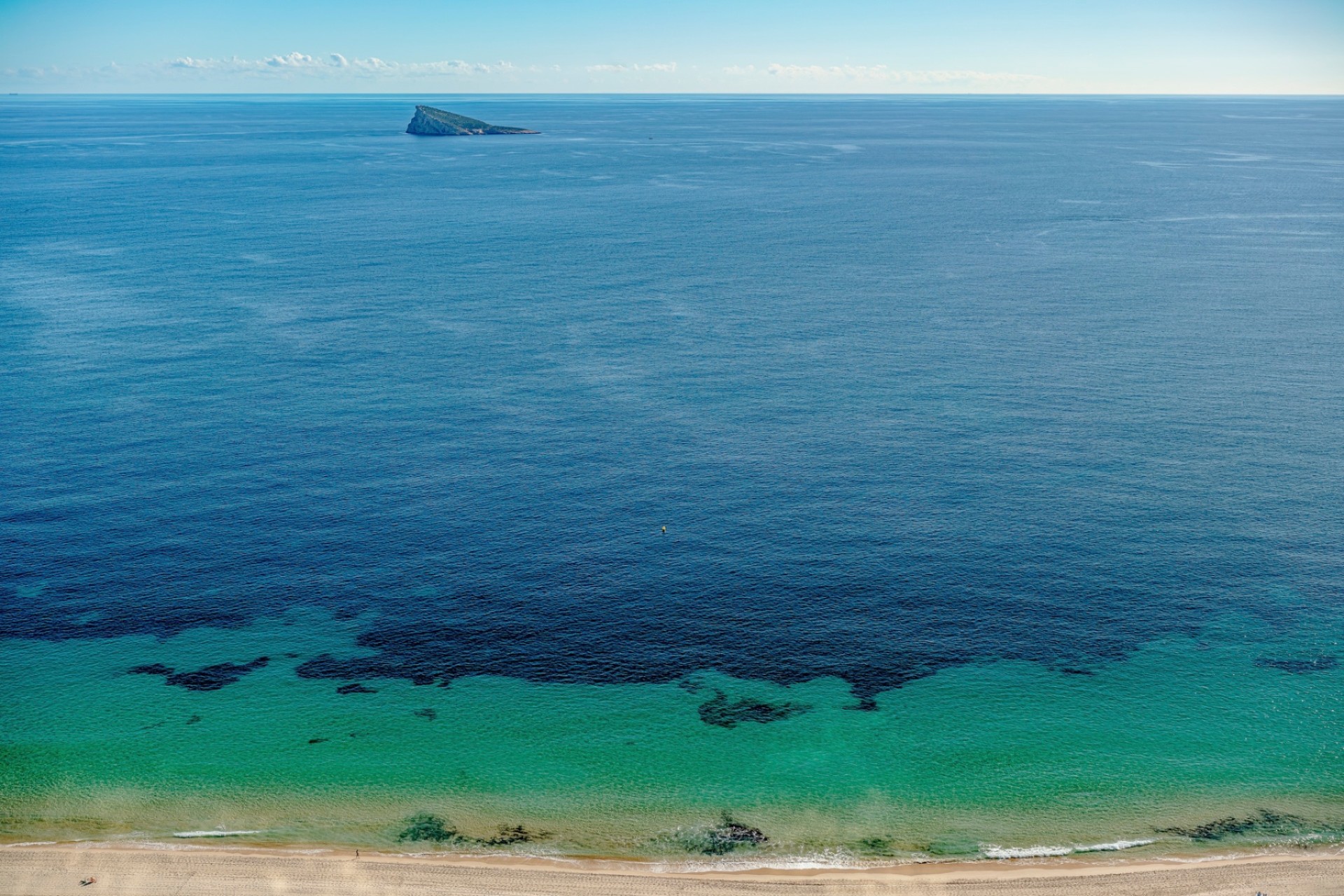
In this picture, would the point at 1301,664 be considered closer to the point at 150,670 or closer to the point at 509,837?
the point at 509,837

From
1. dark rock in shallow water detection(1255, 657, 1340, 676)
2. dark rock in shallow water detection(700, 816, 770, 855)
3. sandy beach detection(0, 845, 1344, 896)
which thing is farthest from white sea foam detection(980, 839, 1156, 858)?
dark rock in shallow water detection(1255, 657, 1340, 676)

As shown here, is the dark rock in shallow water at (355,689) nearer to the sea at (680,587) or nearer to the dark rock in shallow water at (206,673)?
the sea at (680,587)

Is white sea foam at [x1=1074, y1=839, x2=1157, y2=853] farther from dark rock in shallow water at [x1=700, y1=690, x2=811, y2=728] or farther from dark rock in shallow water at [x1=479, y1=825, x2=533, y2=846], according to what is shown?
dark rock in shallow water at [x1=479, y1=825, x2=533, y2=846]

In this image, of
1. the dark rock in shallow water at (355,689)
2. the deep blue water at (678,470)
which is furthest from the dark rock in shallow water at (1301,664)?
the dark rock in shallow water at (355,689)

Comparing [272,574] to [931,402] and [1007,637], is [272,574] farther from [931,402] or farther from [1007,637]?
[931,402]

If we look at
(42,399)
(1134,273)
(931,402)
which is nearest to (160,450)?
(42,399)

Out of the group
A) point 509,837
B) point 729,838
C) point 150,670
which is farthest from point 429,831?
point 150,670
